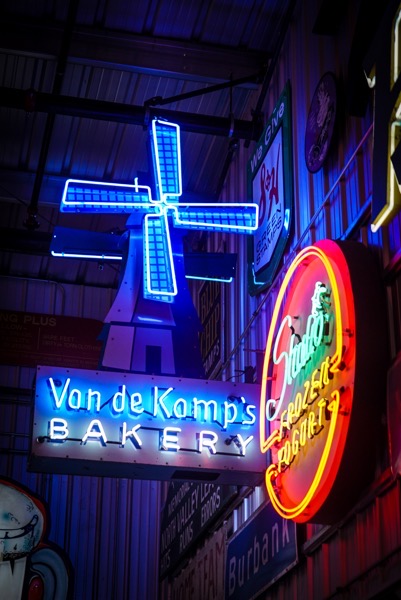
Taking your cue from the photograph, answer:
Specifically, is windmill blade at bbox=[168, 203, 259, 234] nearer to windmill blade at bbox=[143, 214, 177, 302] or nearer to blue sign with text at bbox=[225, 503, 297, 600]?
windmill blade at bbox=[143, 214, 177, 302]

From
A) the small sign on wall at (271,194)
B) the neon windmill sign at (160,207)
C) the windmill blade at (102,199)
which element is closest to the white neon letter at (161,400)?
the neon windmill sign at (160,207)

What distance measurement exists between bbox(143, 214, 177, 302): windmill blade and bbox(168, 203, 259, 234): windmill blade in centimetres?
26

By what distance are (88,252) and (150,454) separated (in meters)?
2.96

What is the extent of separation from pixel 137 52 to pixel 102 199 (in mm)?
1938

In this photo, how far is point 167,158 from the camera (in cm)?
1023

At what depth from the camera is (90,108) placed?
10.4m

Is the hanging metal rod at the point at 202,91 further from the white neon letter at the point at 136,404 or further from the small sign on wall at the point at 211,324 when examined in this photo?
the white neon letter at the point at 136,404

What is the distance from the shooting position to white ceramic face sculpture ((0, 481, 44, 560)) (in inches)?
491

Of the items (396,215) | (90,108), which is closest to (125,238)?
(90,108)

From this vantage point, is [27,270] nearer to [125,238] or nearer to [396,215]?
[125,238]

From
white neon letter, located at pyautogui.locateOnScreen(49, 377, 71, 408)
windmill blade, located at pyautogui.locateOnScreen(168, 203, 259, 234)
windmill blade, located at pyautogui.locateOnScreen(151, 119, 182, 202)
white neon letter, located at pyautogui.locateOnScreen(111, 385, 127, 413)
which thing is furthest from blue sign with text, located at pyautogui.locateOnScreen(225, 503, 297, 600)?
windmill blade, located at pyautogui.locateOnScreen(151, 119, 182, 202)

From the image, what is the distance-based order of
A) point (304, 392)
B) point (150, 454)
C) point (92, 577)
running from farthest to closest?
1. point (92, 577)
2. point (150, 454)
3. point (304, 392)

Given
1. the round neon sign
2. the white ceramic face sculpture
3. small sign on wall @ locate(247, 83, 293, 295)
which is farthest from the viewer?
the white ceramic face sculpture

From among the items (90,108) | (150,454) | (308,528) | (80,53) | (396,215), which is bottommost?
(308,528)
